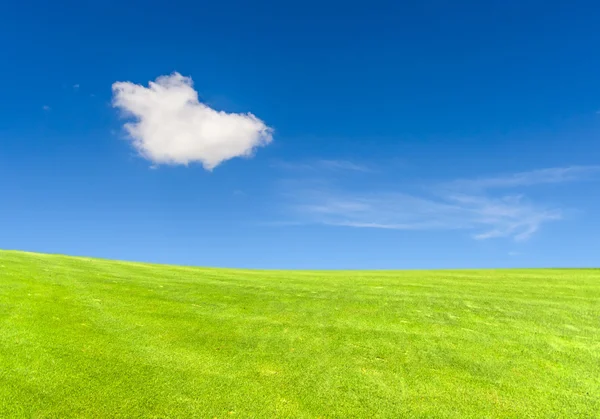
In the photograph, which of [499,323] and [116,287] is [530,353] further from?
[116,287]

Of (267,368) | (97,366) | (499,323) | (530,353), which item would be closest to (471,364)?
(530,353)

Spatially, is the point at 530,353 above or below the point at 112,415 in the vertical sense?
above

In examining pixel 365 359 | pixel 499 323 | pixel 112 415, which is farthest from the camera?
pixel 499 323

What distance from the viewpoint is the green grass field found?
7.77 m

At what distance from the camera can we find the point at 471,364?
32.4 feet

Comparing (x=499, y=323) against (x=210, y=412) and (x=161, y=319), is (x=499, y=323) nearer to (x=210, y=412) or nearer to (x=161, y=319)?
(x=210, y=412)

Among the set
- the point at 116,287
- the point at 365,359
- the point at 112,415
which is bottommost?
the point at 112,415

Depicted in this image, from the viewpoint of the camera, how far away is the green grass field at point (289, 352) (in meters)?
7.77

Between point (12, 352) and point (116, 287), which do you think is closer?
point (12, 352)

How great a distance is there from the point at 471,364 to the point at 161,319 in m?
8.93

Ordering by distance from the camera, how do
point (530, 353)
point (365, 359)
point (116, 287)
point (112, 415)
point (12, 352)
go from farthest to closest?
point (116, 287)
point (530, 353)
point (365, 359)
point (12, 352)
point (112, 415)

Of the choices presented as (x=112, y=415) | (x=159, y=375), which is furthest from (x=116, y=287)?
(x=112, y=415)

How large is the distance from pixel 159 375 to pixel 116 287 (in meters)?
8.92

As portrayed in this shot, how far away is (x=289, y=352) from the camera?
10.0 m
